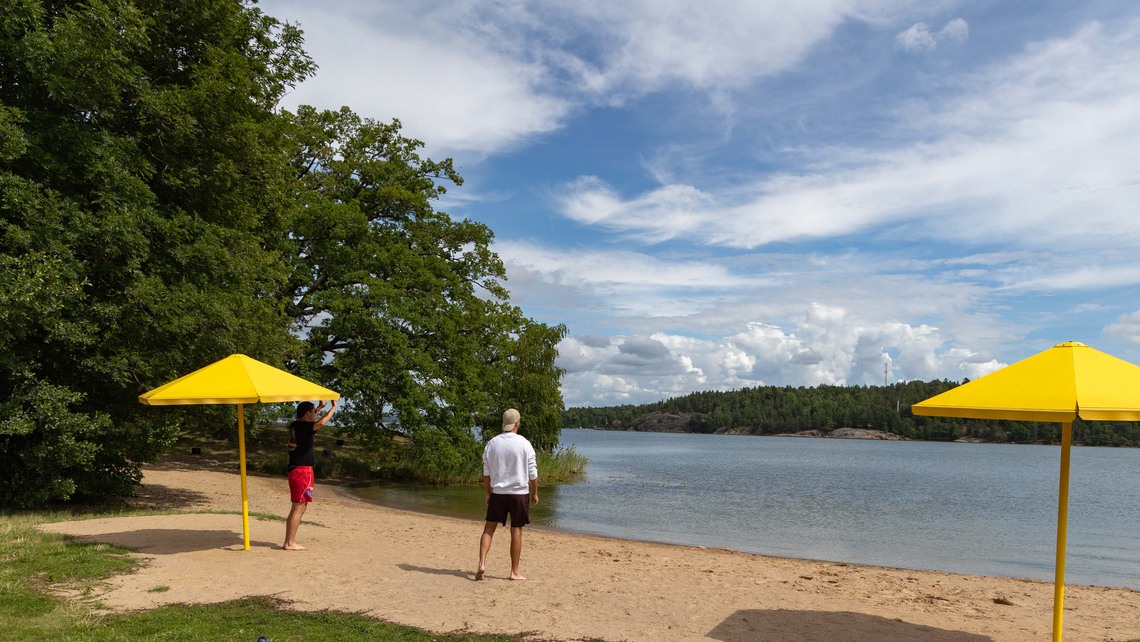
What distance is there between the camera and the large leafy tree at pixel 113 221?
1110cm

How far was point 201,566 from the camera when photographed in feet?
28.3

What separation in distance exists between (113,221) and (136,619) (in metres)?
7.10

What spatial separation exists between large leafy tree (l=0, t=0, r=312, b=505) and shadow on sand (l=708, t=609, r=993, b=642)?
31.9ft

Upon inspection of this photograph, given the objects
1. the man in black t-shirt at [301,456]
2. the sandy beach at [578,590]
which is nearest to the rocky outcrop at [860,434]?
the sandy beach at [578,590]

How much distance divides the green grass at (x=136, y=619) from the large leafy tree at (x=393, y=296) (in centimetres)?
1656

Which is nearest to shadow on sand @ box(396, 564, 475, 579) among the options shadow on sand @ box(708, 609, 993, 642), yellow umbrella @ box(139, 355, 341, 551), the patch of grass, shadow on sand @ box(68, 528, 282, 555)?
A: shadow on sand @ box(68, 528, 282, 555)

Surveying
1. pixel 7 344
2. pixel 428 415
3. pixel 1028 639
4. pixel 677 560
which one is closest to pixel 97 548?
pixel 7 344

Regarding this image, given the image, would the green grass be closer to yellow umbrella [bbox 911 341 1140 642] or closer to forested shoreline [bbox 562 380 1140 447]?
yellow umbrella [bbox 911 341 1140 642]

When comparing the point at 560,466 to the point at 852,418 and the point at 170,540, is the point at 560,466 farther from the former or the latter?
the point at 852,418

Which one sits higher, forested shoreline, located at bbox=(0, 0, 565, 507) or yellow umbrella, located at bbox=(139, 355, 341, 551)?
forested shoreline, located at bbox=(0, 0, 565, 507)

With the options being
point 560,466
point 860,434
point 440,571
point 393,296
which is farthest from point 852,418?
point 440,571

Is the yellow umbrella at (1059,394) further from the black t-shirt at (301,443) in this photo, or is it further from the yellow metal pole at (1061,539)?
the black t-shirt at (301,443)

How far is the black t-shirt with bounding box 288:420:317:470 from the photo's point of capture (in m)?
9.48

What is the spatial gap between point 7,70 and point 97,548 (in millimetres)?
8609
